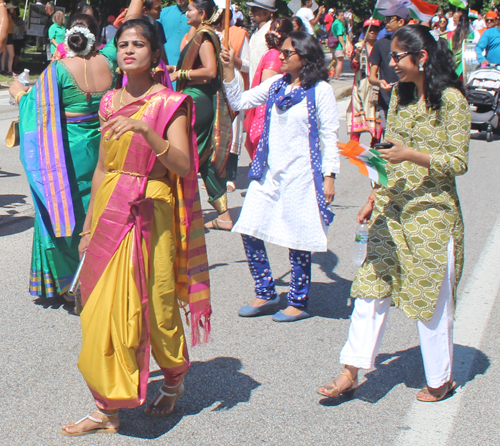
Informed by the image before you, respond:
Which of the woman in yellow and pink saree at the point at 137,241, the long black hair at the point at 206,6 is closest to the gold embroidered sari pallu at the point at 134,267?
the woman in yellow and pink saree at the point at 137,241

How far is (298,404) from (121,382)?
0.91 metres

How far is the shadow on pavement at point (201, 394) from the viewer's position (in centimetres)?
305

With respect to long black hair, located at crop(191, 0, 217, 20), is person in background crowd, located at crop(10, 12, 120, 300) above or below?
below

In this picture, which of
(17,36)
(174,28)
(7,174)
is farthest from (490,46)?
(17,36)

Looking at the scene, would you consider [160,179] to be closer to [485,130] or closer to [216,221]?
[216,221]

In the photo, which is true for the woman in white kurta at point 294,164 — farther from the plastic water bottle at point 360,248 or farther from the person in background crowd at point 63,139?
the person in background crowd at point 63,139

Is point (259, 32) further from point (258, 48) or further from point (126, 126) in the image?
point (126, 126)

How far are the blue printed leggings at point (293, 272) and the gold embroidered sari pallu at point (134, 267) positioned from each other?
4.40 ft

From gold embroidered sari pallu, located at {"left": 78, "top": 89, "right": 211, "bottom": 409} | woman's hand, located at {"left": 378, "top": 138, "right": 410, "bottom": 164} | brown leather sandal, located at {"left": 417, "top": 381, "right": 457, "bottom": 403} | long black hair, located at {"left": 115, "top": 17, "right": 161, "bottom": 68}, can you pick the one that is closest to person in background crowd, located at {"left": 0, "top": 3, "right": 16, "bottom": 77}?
long black hair, located at {"left": 115, "top": 17, "right": 161, "bottom": 68}

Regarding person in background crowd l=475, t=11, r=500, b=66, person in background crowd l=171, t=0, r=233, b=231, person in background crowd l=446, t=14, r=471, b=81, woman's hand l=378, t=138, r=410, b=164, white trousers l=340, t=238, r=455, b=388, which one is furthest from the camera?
person in background crowd l=475, t=11, r=500, b=66

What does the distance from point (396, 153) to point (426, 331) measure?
2.76 feet

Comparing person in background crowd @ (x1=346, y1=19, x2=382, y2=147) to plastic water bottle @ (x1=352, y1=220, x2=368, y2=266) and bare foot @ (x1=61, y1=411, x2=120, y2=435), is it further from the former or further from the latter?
bare foot @ (x1=61, y1=411, x2=120, y2=435)

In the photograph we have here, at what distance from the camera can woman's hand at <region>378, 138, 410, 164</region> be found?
3.06 metres

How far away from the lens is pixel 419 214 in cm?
321
